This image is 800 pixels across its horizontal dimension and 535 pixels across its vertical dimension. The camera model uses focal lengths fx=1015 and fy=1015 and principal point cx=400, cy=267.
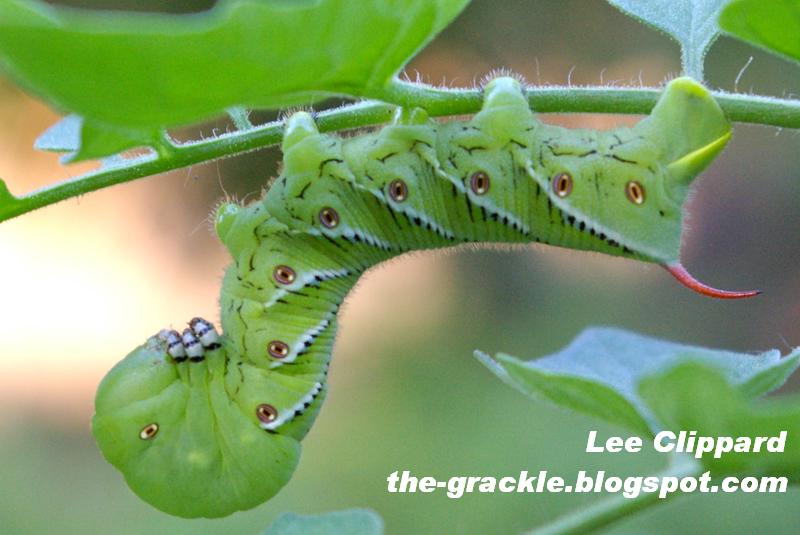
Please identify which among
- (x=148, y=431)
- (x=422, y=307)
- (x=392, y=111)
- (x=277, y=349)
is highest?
(x=392, y=111)

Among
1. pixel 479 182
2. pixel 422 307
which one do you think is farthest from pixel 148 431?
pixel 422 307

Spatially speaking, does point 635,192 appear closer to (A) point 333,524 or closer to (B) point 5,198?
(A) point 333,524

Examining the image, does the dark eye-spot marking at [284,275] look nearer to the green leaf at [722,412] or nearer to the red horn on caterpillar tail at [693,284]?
the red horn on caterpillar tail at [693,284]

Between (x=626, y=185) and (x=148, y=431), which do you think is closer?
(x=626, y=185)

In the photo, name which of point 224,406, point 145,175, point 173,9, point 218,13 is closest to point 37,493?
point 173,9

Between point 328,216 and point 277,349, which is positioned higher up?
point 328,216

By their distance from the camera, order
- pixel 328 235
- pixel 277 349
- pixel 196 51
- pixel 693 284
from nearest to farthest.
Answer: pixel 196 51 → pixel 693 284 → pixel 328 235 → pixel 277 349

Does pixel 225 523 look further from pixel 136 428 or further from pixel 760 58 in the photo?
pixel 760 58
